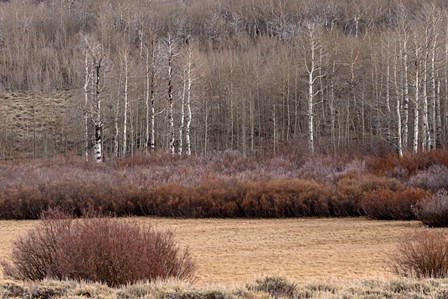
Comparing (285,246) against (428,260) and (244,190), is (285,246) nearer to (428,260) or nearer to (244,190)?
(428,260)

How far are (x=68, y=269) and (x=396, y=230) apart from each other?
10659 millimetres

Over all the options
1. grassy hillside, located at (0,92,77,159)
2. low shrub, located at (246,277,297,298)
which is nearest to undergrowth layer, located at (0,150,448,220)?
low shrub, located at (246,277,297,298)

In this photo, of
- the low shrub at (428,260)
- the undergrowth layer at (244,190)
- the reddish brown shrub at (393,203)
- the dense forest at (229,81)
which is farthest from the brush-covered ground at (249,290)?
the dense forest at (229,81)

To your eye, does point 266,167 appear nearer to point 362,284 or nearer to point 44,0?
point 362,284

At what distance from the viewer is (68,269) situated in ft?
29.8

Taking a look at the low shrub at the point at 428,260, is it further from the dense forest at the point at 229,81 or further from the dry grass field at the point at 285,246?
the dense forest at the point at 229,81

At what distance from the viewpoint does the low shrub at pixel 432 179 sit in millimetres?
21484

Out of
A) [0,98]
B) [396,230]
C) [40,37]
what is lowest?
[396,230]

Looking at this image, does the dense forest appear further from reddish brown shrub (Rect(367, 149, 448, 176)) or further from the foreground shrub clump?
the foreground shrub clump

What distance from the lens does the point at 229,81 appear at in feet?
195

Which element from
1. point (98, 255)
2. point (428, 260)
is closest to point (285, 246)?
point (428, 260)

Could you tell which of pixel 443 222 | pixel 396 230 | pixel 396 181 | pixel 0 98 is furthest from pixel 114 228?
pixel 0 98

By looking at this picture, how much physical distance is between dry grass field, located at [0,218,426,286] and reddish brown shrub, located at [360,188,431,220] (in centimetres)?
67

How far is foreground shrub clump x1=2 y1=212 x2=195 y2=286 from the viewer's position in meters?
8.94
